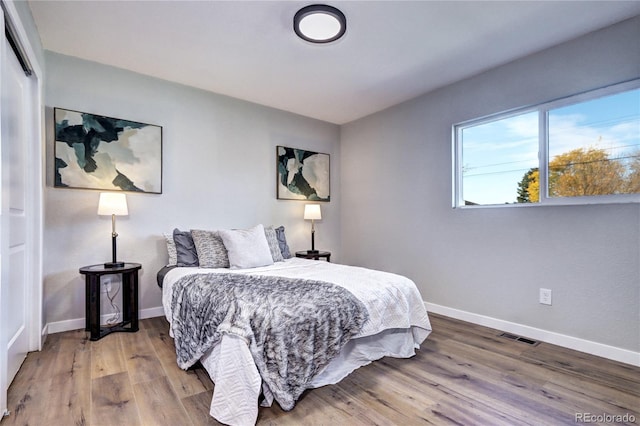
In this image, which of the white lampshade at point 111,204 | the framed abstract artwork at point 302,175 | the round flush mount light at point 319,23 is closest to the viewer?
the round flush mount light at point 319,23

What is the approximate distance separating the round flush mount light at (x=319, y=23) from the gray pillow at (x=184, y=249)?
2.07 meters

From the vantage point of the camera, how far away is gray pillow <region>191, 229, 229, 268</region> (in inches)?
115

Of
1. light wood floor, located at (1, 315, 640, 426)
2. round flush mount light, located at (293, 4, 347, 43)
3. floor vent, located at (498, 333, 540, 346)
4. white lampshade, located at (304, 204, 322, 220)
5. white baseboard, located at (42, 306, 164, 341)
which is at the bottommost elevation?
floor vent, located at (498, 333, 540, 346)

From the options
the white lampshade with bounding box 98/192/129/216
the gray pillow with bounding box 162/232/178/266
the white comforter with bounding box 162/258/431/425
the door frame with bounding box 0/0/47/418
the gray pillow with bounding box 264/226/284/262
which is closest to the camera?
the white comforter with bounding box 162/258/431/425

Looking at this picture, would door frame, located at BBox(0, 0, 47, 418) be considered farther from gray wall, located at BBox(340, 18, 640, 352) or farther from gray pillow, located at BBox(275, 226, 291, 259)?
gray wall, located at BBox(340, 18, 640, 352)

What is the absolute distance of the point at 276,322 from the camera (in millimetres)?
1638

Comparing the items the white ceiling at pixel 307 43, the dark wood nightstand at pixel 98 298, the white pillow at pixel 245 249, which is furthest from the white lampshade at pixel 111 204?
the white ceiling at pixel 307 43

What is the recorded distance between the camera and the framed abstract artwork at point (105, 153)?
9.14 feet

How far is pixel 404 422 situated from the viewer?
1.56 metres

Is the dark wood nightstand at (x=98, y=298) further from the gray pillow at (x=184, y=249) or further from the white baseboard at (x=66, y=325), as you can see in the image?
the gray pillow at (x=184, y=249)

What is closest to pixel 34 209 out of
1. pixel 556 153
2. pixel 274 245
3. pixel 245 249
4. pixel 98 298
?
pixel 98 298

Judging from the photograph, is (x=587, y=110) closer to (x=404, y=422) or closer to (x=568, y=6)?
(x=568, y=6)

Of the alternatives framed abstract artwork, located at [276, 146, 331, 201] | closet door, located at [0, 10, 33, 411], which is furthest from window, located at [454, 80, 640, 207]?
closet door, located at [0, 10, 33, 411]

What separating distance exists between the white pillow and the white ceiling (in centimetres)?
158
